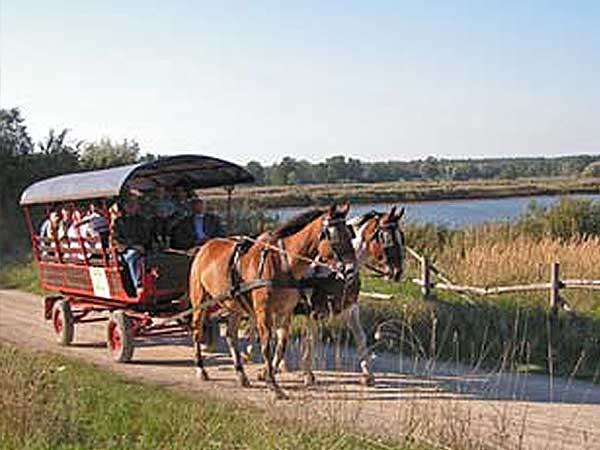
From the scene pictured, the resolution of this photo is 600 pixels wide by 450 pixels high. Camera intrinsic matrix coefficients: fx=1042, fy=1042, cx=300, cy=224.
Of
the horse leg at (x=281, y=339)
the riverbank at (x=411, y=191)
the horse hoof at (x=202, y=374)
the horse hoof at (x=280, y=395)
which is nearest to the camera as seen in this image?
the horse hoof at (x=280, y=395)

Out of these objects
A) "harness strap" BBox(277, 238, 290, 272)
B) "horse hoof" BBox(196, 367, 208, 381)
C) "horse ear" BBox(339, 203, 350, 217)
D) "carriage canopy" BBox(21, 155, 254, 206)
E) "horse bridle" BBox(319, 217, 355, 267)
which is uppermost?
"carriage canopy" BBox(21, 155, 254, 206)

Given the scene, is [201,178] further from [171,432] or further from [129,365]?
[171,432]

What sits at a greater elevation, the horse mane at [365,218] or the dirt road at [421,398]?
the horse mane at [365,218]

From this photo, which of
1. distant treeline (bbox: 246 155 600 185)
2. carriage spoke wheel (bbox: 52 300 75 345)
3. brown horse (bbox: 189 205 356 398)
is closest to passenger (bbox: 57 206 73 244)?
carriage spoke wheel (bbox: 52 300 75 345)

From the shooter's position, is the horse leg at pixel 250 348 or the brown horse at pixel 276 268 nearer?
the brown horse at pixel 276 268

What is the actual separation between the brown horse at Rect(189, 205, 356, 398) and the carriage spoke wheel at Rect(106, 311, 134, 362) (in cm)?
172

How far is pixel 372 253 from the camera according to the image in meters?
11.7

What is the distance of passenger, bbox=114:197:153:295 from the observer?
14203mm

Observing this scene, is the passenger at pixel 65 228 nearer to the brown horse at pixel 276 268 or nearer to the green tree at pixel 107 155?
the brown horse at pixel 276 268

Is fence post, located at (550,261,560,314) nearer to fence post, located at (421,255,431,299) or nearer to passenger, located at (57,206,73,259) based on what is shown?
fence post, located at (421,255,431,299)

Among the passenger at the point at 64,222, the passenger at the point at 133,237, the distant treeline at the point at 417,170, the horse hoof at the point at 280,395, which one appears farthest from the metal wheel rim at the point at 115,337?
the distant treeline at the point at 417,170

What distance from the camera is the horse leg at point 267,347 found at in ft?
36.9

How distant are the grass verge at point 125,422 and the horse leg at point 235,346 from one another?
50.0 inches

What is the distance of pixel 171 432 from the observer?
860 cm
